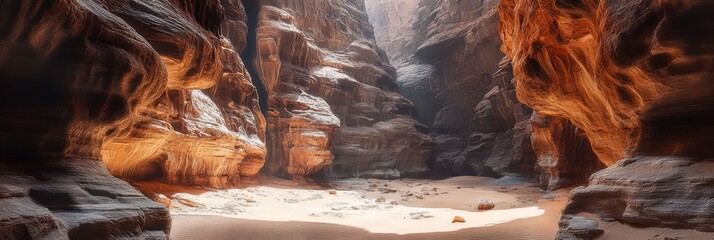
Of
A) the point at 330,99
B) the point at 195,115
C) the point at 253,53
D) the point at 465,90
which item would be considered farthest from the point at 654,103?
the point at 465,90

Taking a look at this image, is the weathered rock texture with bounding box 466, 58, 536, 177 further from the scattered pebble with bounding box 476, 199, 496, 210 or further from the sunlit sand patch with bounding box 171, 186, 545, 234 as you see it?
the sunlit sand patch with bounding box 171, 186, 545, 234

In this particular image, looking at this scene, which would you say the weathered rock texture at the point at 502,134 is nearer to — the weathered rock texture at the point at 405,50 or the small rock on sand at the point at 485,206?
the weathered rock texture at the point at 405,50

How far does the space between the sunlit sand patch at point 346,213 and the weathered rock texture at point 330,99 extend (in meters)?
9.26

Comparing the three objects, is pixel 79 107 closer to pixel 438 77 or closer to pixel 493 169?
pixel 493 169

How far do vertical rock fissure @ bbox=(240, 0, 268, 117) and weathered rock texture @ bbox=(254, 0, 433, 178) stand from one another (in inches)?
39.2

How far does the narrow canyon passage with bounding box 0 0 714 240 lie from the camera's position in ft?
16.1

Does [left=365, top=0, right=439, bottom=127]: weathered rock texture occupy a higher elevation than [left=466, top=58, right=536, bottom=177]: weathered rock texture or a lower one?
higher

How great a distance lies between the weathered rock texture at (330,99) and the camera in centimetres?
2528

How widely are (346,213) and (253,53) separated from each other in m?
17.8

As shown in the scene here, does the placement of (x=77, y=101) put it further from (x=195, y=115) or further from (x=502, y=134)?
(x=502, y=134)

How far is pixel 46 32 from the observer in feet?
15.4

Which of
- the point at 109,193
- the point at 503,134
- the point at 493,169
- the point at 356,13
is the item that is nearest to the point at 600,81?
the point at 109,193

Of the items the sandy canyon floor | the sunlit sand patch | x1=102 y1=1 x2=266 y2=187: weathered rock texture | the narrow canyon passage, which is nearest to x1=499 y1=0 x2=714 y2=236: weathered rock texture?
the narrow canyon passage

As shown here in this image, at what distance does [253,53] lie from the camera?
2741cm
